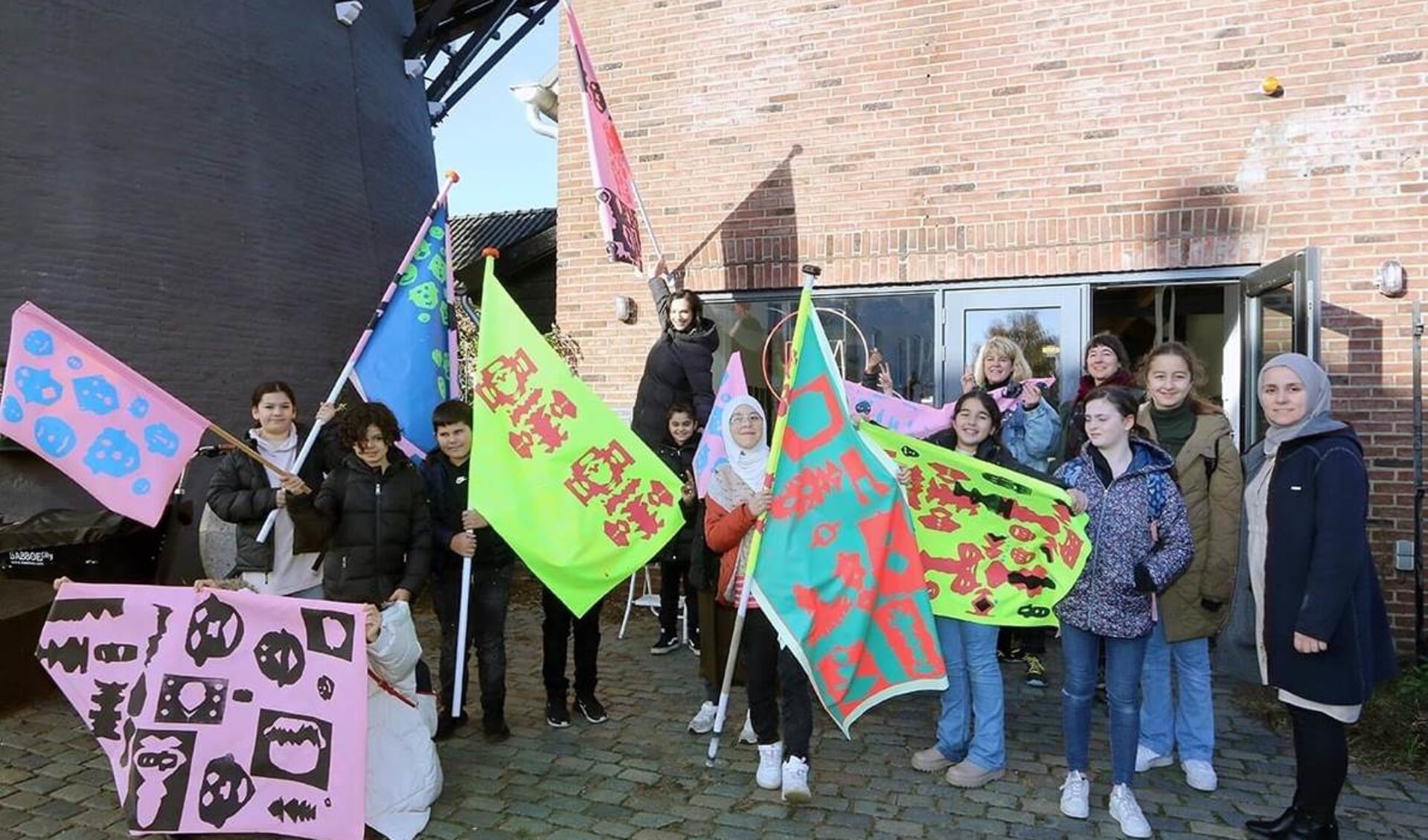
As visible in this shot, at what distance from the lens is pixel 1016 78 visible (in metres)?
6.37

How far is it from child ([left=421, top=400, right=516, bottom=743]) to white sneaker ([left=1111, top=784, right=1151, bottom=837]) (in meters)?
2.75

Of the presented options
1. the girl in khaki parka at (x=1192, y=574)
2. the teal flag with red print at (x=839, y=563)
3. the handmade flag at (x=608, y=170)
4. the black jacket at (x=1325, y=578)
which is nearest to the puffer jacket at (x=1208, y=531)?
the girl in khaki parka at (x=1192, y=574)

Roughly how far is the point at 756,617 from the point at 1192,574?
1858 mm

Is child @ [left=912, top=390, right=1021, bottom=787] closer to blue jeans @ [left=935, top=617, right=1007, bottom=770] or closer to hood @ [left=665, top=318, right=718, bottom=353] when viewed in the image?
blue jeans @ [left=935, top=617, right=1007, bottom=770]

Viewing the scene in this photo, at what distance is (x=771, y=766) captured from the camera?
3.83 m

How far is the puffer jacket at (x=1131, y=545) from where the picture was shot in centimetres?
339

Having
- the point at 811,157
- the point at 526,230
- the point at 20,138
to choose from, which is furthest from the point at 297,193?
the point at 526,230

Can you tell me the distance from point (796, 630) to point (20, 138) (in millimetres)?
8346

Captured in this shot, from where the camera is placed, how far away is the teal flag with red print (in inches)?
144

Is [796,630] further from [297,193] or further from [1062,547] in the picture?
[297,193]

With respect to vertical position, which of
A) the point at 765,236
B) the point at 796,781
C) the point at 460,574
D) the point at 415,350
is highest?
the point at 765,236

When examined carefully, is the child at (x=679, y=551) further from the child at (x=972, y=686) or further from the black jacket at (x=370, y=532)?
the child at (x=972, y=686)

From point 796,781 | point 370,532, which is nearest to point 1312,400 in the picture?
point 796,781

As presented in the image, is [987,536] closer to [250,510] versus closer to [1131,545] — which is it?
[1131,545]
